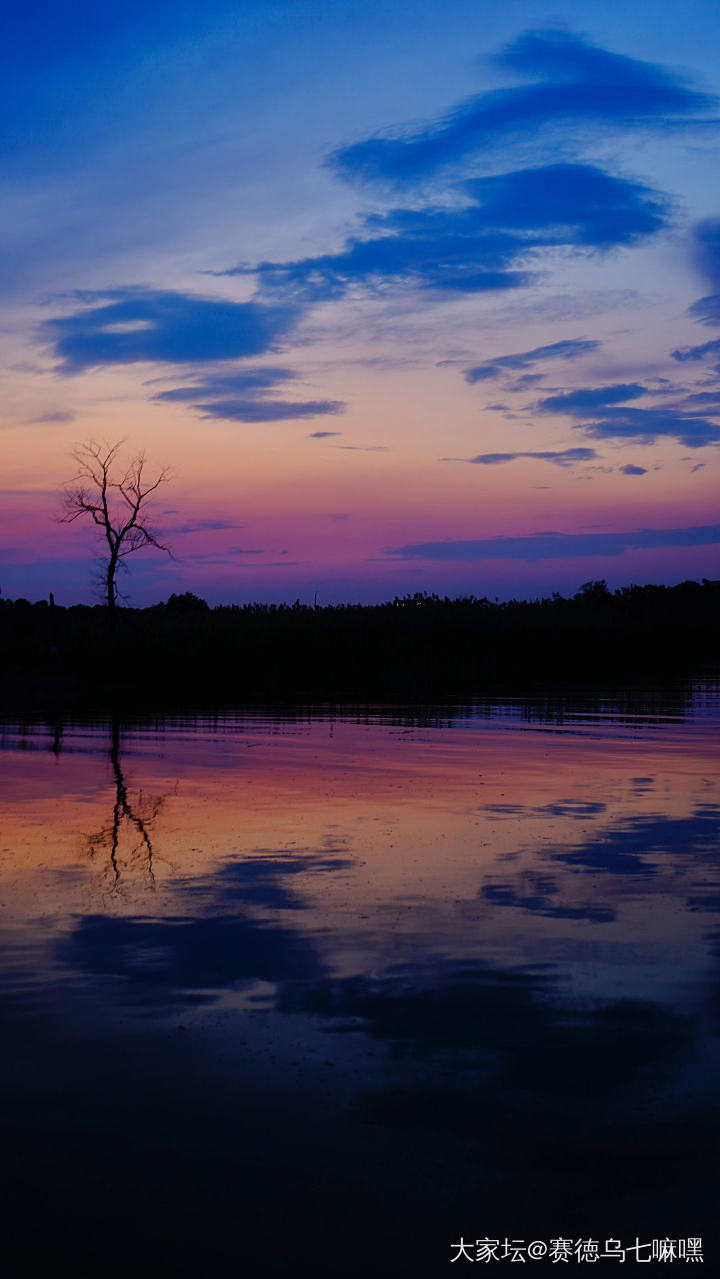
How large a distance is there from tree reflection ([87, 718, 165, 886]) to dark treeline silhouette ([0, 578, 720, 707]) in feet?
63.7

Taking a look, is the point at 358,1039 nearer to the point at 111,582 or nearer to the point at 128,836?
the point at 128,836

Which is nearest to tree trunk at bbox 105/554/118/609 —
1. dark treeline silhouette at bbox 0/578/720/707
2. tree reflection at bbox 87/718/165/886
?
dark treeline silhouette at bbox 0/578/720/707

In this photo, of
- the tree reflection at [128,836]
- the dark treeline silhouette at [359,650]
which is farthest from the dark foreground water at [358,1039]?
the dark treeline silhouette at [359,650]

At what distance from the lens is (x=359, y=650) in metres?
56.6

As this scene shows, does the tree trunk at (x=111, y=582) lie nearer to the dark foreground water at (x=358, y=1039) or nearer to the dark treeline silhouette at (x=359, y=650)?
the dark treeline silhouette at (x=359, y=650)

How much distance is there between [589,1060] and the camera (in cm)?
602

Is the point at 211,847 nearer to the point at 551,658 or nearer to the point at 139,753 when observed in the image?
the point at 139,753

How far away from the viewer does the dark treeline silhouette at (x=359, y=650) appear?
141ft

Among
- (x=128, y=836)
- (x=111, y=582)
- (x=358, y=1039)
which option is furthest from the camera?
(x=111, y=582)

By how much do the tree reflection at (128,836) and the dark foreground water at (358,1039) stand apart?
0.31 feet

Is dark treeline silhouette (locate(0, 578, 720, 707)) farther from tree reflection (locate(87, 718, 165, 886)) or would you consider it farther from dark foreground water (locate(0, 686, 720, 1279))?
dark foreground water (locate(0, 686, 720, 1279))

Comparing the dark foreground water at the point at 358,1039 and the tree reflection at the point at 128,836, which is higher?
the tree reflection at the point at 128,836

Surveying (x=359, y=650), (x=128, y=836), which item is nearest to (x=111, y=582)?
(x=359, y=650)

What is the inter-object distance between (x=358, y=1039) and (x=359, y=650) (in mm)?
50227
